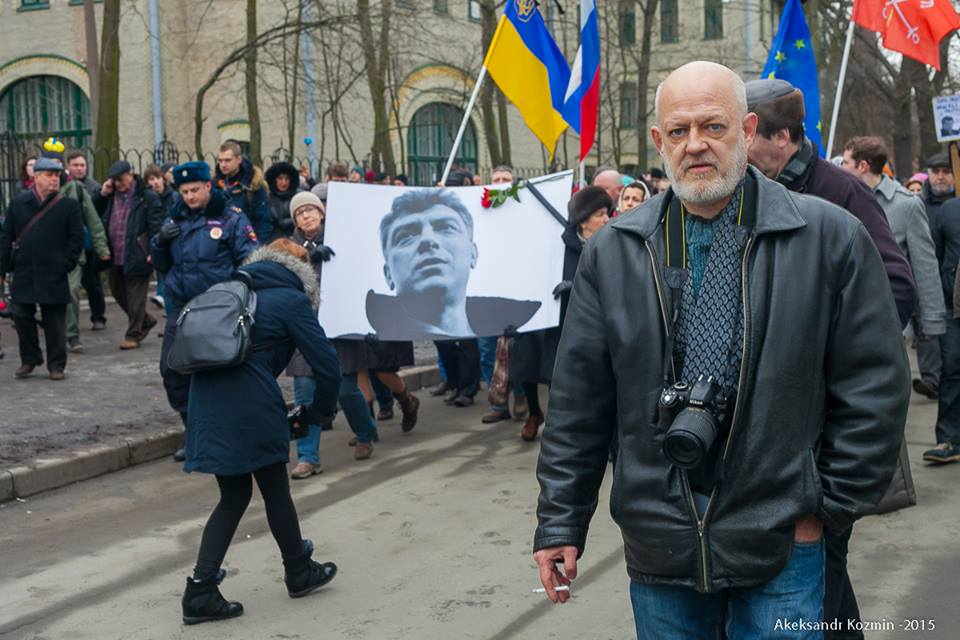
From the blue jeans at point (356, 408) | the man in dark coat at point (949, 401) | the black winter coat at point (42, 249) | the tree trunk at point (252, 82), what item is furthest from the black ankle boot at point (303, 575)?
the tree trunk at point (252, 82)

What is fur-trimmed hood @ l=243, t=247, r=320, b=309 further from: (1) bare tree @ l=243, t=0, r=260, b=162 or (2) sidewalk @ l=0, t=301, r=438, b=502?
(1) bare tree @ l=243, t=0, r=260, b=162

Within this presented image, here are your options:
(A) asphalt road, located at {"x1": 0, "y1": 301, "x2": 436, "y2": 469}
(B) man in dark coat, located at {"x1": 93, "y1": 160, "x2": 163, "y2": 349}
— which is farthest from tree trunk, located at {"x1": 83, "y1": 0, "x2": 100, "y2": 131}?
(A) asphalt road, located at {"x1": 0, "y1": 301, "x2": 436, "y2": 469}

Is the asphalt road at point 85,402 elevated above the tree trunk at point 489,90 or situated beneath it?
situated beneath

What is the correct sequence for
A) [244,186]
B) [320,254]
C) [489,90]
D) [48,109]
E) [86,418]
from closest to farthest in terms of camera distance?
[320,254], [86,418], [244,186], [489,90], [48,109]

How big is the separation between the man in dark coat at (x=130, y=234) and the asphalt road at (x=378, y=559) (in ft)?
15.9

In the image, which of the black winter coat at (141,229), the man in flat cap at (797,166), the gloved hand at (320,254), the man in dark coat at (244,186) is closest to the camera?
the man in flat cap at (797,166)

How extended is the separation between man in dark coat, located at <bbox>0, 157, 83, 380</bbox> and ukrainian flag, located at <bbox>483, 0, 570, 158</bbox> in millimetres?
4064

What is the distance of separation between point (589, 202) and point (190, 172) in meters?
2.69

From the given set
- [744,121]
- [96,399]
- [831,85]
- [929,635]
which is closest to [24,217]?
[96,399]

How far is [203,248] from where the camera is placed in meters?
8.23

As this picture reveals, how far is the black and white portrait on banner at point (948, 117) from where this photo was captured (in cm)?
1113

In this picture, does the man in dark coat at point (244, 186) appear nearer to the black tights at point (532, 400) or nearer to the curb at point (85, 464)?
the curb at point (85, 464)

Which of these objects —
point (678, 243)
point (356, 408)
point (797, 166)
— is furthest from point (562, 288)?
point (678, 243)

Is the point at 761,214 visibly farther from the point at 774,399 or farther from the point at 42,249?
the point at 42,249
